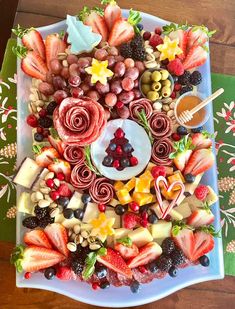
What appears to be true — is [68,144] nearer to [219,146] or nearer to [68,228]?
[68,228]

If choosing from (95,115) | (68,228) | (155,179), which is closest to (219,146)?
(155,179)

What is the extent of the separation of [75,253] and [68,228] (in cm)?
7

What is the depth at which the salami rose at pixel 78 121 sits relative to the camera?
1270 mm

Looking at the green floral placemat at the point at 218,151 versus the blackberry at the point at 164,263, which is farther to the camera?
the green floral placemat at the point at 218,151

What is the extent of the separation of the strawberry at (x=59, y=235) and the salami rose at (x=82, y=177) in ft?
0.41

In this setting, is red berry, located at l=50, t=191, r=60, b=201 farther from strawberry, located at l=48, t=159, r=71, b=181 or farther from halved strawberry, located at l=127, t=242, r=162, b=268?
halved strawberry, located at l=127, t=242, r=162, b=268

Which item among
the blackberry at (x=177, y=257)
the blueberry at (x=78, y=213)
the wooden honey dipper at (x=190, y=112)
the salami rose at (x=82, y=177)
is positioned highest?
the wooden honey dipper at (x=190, y=112)

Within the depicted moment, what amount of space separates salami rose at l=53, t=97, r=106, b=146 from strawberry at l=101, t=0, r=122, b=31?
305 millimetres

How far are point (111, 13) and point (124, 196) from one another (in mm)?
567

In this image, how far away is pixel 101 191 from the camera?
1305 mm

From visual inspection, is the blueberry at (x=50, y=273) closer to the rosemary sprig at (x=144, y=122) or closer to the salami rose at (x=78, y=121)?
the salami rose at (x=78, y=121)

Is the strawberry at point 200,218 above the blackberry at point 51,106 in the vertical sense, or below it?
below

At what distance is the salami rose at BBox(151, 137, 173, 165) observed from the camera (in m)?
1.33

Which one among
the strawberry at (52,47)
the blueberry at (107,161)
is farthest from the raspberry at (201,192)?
the strawberry at (52,47)
